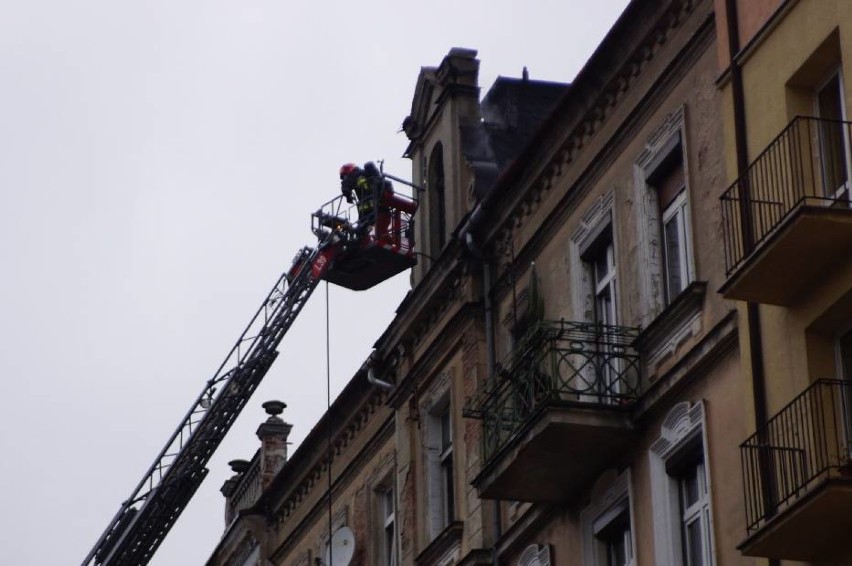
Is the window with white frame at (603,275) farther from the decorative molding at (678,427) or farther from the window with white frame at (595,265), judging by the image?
the decorative molding at (678,427)

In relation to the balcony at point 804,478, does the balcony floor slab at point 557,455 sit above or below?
above

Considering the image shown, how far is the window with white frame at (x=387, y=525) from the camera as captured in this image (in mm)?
29094

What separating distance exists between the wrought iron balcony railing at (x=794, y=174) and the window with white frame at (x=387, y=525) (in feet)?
40.5

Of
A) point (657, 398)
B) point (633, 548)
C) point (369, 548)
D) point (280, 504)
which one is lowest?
point (633, 548)

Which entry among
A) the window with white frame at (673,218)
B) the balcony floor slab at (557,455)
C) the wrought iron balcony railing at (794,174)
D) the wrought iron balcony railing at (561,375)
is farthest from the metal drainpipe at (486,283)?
the wrought iron balcony railing at (794,174)

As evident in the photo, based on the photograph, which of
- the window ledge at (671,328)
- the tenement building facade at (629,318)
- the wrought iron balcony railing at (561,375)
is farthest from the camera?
the wrought iron balcony railing at (561,375)

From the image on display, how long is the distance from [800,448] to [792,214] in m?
1.91

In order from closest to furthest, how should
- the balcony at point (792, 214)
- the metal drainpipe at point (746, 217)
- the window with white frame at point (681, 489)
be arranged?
the balcony at point (792, 214) → the metal drainpipe at point (746, 217) → the window with white frame at point (681, 489)

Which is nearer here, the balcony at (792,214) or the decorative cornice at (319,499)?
the balcony at (792,214)

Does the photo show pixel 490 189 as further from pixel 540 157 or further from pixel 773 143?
pixel 773 143

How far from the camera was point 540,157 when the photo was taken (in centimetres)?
2422

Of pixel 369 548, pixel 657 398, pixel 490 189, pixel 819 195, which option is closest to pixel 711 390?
pixel 657 398

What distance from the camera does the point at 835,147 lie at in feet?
56.7

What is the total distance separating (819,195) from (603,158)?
5.76 metres
